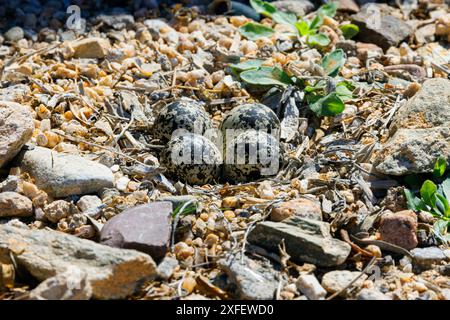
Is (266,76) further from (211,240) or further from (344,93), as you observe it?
(211,240)

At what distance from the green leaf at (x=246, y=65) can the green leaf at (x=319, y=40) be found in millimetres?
473

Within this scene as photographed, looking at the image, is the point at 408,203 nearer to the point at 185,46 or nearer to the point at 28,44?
the point at 185,46

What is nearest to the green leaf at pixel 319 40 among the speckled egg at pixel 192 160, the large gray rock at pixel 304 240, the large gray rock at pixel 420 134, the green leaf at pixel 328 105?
the green leaf at pixel 328 105

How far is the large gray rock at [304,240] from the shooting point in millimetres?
3434

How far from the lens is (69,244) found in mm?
3301

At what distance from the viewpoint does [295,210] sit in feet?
12.0

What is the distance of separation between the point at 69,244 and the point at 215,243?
0.69 m

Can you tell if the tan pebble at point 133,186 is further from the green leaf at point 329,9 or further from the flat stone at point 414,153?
the green leaf at point 329,9

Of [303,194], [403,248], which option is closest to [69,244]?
[303,194]

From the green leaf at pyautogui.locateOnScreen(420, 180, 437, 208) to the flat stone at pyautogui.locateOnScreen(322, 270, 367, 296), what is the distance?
0.67 m

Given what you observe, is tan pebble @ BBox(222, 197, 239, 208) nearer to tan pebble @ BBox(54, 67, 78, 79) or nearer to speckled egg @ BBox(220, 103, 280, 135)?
speckled egg @ BBox(220, 103, 280, 135)

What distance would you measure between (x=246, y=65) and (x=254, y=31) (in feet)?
1.82

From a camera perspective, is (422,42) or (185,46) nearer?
(185,46)

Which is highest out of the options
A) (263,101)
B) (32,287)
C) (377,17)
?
(377,17)
